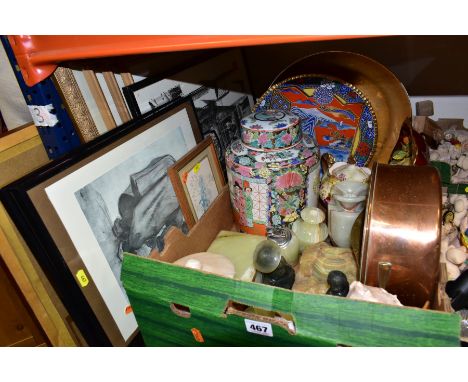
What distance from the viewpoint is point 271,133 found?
756mm

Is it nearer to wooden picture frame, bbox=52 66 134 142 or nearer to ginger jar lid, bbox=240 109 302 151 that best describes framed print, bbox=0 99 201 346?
wooden picture frame, bbox=52 66 134 142

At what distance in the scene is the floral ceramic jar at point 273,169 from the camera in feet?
2.48

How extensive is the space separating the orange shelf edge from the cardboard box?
0.32 meters

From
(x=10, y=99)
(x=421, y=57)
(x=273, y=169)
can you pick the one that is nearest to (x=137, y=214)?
(x=273, y=169)

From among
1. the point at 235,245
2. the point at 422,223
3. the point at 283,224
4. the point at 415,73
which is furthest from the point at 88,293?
the point at 415,73

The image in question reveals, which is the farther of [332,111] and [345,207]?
[332,111]

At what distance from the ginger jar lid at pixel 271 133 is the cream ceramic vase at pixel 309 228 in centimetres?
15

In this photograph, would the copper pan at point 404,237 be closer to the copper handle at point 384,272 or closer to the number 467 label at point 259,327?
the copper handle at point 384,272

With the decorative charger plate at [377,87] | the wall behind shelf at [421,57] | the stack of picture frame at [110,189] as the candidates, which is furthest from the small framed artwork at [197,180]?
the wall behind shelf at [421,57]

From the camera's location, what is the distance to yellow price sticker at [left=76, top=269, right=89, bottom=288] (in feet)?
2.10

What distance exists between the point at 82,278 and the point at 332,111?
66 cm

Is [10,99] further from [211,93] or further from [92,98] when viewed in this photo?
[211,93]

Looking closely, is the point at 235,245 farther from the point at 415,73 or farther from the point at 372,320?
the point at 415,73

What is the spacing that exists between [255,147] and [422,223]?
356 millimetres
